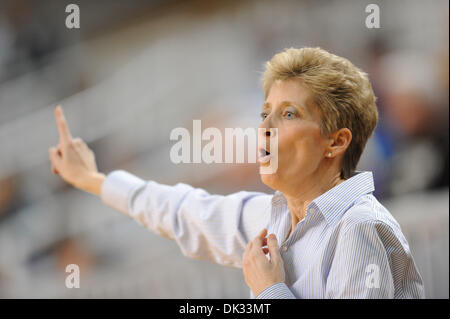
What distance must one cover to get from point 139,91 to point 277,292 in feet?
3.69

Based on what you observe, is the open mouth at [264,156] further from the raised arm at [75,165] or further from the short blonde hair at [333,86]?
the raised arm at [75,165]

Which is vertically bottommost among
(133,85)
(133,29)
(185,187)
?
(185,187)

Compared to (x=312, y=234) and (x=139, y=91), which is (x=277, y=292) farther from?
(x=139, y=91)

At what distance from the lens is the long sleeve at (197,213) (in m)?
1.39

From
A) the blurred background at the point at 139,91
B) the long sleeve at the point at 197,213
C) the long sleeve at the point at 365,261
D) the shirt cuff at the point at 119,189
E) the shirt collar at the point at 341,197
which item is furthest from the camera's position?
the blurred background at the point at 139,91

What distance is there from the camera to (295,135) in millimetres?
1172

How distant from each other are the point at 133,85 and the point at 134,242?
2.01ft

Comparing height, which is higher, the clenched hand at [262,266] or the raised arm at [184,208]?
the raised arm at [184,208]

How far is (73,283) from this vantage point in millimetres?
1950

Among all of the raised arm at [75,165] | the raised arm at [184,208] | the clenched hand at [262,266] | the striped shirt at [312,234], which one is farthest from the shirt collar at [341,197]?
the raised arm at [75,165]

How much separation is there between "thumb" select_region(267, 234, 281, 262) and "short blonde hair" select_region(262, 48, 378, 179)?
27 cm

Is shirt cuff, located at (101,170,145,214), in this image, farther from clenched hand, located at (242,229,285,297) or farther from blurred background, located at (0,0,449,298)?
clenched hand, located at (242,229,285,297)
